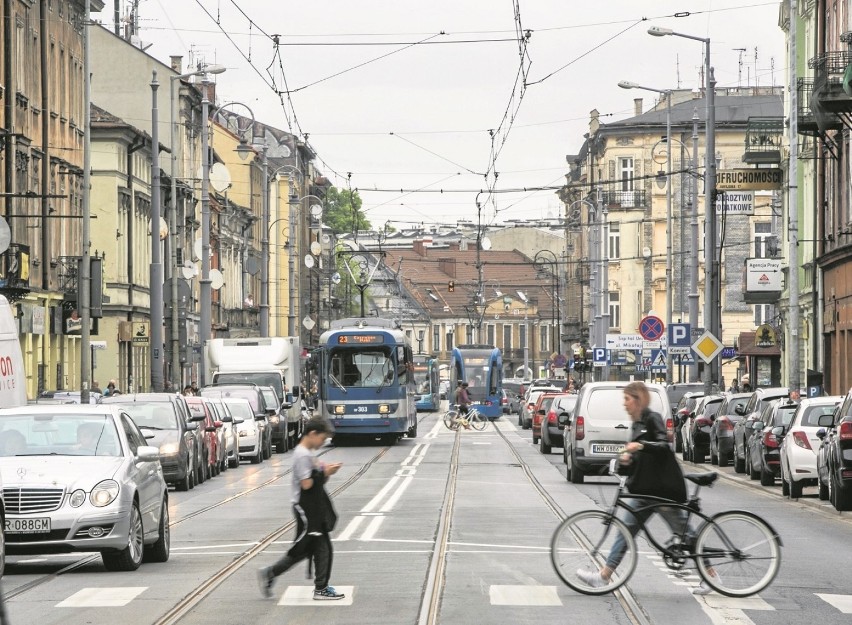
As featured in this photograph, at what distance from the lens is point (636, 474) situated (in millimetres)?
14492

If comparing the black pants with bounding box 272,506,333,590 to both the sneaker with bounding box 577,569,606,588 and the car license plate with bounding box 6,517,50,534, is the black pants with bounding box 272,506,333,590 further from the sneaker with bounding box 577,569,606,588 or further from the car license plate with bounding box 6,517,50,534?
the car license plate with bounding box 6,517,50,534

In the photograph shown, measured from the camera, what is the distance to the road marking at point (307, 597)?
13.8m

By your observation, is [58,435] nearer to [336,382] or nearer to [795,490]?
[795,490]

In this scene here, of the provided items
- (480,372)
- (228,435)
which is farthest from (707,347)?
(480,372)

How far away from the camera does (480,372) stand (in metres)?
87.2

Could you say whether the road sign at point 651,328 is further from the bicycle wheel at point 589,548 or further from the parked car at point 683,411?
the bicycle wheel at point 589,548

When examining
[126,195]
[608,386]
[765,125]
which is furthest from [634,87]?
[608,386]

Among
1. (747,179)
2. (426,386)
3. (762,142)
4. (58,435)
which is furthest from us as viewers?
(426,386)

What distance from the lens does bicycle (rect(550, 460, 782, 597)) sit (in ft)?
47.0

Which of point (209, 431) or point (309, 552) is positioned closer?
point (309, 552)

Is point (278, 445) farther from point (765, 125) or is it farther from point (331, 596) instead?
point (331, 596)

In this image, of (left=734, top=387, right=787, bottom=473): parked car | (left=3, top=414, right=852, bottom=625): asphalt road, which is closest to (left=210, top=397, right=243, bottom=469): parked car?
(left=3, top=414, right=852, bottom=625): asphalt road

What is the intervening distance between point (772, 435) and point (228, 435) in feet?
41.2

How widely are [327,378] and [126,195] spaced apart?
903 inches
